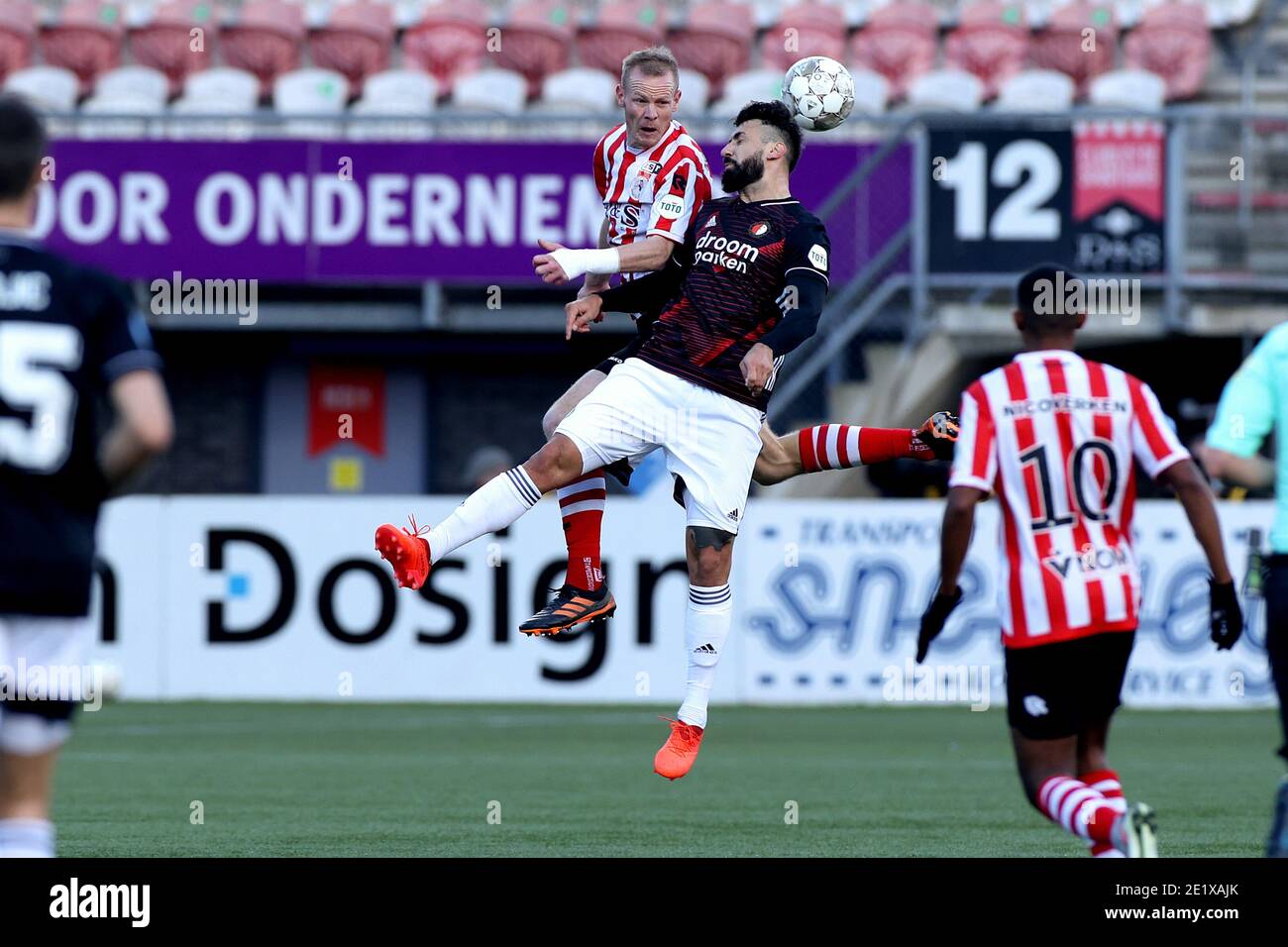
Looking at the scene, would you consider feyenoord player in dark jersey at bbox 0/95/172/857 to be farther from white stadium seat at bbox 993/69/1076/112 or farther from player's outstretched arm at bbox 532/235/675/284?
white stadium seat at bbox 993/69/1076/112

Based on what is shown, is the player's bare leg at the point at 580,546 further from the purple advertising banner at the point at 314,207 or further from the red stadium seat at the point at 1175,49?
the red stadium seat at the point at 1175,49

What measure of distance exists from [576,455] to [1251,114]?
11.6 metres

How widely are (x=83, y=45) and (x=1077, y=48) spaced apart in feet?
32.4

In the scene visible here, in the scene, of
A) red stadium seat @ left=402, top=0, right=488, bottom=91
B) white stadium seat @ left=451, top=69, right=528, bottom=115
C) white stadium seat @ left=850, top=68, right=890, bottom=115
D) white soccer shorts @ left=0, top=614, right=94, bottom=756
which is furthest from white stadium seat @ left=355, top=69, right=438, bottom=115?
white soccer shorts @ left=0, top=614, right=94, bottom=756

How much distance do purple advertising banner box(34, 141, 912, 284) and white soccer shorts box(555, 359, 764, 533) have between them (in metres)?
10.0

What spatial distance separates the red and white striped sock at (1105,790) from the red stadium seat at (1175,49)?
15.6m

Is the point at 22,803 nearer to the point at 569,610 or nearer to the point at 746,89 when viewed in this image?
the point at 569,610

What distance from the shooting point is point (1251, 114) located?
18.5m

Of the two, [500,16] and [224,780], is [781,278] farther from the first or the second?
[500,16]

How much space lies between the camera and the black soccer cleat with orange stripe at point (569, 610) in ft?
27.2

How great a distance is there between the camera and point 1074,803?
6777 mm

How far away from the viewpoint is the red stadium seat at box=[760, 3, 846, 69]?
72.2 feet

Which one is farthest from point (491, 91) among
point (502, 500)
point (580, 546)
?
point (502, 500)
